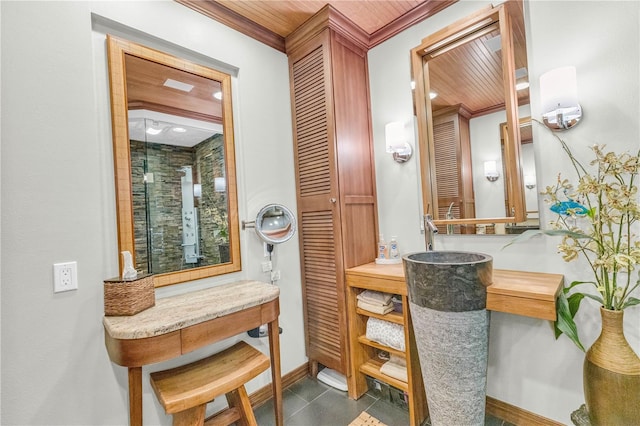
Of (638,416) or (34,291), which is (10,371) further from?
(638,416)

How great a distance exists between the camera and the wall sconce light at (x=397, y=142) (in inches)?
80.4

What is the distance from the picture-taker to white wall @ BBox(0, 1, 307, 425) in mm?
1169

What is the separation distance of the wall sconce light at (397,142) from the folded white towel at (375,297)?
39.8 inches

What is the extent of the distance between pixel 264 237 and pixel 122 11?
1.52m

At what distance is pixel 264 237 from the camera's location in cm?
190

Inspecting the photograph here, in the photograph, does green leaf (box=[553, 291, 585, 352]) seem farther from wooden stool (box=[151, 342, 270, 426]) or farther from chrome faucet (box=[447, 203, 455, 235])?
wooden stool (box=[151, 342, 270, 426])

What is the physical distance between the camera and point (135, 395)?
3.84 feet

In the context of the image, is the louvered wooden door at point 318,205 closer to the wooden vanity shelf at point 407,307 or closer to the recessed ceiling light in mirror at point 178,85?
the wooden vanity shelf at point 407,307

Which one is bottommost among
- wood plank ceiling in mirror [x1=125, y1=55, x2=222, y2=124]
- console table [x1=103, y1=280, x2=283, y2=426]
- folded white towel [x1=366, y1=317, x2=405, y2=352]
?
folded white towel [x1=366, y1=317, x2=405, y2=352]

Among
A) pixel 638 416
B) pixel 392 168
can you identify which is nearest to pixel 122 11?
pixel 392 168

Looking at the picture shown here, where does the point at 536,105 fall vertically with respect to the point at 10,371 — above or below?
above

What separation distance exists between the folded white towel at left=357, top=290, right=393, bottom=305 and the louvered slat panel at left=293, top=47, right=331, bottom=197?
781mm

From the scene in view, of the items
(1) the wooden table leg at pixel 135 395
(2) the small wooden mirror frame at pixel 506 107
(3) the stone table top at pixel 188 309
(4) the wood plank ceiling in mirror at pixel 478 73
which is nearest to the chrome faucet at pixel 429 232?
(2) the small wooden mirror frame at pixel 506 107

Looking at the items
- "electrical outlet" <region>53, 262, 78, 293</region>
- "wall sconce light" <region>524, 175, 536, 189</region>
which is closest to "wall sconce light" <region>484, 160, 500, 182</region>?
"wall sconce light" <region>524, 175, 536, 189</region>
